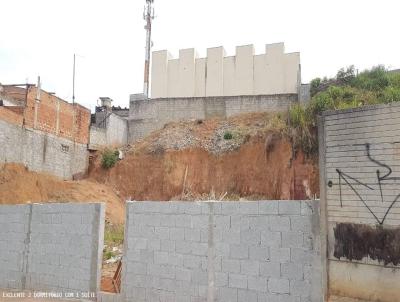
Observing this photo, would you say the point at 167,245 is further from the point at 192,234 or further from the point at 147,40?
the point at 147,40

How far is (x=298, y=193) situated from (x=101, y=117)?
43.2ft

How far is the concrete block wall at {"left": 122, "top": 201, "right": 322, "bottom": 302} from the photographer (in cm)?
566

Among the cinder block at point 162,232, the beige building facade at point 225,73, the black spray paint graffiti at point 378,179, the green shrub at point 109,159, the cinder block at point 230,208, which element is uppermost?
the beige building facade at point 225,73

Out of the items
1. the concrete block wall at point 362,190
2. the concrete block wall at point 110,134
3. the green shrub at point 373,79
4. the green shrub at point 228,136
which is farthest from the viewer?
the concrete block wall at point 110,134

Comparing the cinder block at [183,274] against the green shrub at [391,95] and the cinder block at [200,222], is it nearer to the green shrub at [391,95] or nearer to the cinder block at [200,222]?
the cinder block at [200,222]

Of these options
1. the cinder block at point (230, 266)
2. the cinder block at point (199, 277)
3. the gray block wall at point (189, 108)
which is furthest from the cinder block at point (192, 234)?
the gray block wall at point (189, 108)

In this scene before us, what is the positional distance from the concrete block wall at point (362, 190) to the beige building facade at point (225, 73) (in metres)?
19.1

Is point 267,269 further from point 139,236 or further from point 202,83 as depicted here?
point 202,83

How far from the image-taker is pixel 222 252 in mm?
6418

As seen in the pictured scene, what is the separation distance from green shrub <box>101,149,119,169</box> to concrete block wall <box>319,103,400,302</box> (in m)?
18.6

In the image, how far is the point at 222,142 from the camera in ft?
70.5

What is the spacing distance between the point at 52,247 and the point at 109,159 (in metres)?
14.4

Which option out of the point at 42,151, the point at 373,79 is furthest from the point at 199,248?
the point at 373,79

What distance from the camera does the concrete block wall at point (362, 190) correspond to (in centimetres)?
495
